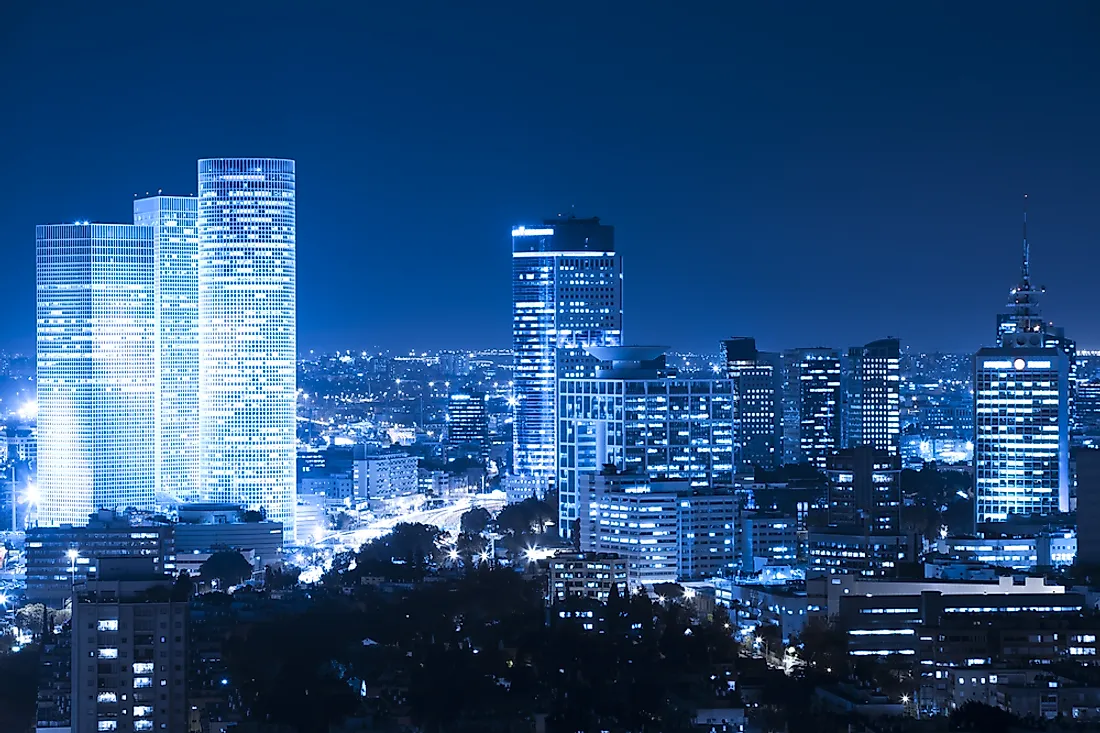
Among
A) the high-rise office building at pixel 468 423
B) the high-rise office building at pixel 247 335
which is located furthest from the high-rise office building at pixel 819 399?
the high-rise office building at pixel 247 335

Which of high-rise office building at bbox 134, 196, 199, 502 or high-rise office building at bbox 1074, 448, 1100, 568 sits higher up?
high-rise office building at bbox 134, 196, 199, 502

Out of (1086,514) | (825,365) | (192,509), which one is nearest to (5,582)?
(192,509)

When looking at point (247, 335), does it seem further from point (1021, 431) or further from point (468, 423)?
point (468, 423)

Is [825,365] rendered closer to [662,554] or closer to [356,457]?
[356,457]

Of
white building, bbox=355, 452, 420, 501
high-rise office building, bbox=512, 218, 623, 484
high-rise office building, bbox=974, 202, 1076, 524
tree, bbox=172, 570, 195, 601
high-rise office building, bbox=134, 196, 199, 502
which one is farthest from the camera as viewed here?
white building, bbox=355, 452, 420, 501

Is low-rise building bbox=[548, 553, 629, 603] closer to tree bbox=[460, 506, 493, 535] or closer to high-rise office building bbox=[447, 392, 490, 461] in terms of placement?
tree bbox=[460, 506, 493, 535]

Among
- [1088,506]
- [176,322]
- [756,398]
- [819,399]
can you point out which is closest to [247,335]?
[176,322]

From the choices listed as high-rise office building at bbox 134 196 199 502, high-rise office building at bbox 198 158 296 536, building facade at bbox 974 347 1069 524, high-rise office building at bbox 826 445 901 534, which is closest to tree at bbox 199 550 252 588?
high-rise office building at bbox 198 158 296 536
